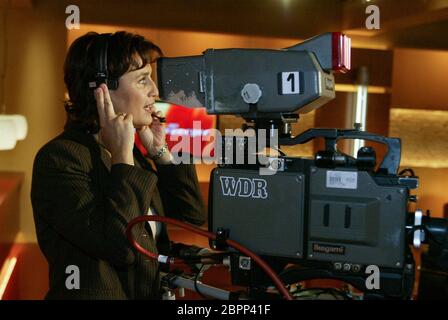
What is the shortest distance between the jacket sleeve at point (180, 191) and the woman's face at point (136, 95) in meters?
0.23

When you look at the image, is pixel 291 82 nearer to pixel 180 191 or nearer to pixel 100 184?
pixel 100 184

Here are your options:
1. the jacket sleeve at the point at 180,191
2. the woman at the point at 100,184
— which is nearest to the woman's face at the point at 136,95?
the woman at the point at 100,184

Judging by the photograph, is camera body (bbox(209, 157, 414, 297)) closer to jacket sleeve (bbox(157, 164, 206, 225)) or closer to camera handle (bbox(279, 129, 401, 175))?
camera handle (bbox(279, 129, 401, 175))

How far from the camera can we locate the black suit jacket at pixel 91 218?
1163 millimetres

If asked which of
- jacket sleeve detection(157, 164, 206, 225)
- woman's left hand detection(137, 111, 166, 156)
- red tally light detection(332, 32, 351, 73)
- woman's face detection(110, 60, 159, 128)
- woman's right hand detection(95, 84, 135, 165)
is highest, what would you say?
red tally light detection(332, 32, 351, 73)

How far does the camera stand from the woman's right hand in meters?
1.22

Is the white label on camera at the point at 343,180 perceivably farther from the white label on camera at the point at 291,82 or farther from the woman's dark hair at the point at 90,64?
the woman's dark hair at the point at 90,64

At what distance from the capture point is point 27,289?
3885mm

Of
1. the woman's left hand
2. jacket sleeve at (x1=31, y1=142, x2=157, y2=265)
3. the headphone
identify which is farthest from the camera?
the woman's left hand

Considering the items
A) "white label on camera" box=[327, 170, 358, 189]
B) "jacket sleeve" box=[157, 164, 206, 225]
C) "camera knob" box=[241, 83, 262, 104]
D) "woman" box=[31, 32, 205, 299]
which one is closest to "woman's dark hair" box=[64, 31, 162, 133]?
"woman" box=[31, 32, 205, 299]

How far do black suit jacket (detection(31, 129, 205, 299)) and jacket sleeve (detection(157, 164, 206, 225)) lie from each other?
0.25 metres

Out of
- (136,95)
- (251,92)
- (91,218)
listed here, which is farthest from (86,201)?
(251,92)

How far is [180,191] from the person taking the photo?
5.19 feet
